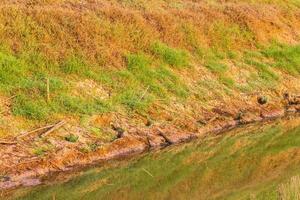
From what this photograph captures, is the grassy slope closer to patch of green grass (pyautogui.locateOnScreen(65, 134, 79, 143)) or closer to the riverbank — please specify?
the riverbank

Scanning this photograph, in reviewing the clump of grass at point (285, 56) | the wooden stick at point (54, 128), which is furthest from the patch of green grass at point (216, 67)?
the wooden stick at point (54, 128)

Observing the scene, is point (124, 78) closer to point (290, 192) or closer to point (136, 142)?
point (136, 142)

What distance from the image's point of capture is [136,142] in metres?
28.1

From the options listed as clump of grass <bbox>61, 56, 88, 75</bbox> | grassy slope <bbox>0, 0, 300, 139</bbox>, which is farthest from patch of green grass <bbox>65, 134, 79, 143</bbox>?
clump of grass <bbox>61, 56, 88, 75</bbox>

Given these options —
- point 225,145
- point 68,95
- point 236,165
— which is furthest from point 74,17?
point 236,165

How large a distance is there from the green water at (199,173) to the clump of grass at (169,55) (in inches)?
233

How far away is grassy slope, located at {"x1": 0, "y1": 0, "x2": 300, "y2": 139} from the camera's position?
2872 centimetres

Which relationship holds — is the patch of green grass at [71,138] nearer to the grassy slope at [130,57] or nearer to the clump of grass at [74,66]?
the grassy slope at [130,57]

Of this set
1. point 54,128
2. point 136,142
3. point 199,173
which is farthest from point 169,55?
point 199,173

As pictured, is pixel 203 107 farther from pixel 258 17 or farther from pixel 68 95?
pixel 258 17

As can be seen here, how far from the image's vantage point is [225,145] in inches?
1173

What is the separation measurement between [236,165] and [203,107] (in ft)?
23.7

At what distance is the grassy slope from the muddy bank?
1.10m

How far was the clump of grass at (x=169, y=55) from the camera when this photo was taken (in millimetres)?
35938
